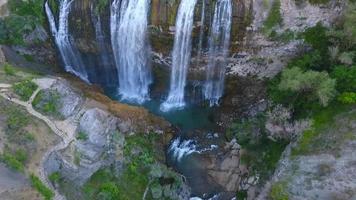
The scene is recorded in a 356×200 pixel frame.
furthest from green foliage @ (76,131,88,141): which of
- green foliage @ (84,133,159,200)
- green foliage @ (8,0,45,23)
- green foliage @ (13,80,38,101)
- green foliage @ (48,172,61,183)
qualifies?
green foliage @ (8,0,45,23)

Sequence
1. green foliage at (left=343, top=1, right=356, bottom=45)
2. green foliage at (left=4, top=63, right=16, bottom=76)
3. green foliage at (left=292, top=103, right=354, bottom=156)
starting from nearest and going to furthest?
green foliage at (left=292, top=103, right=354, bottom=156) → green foliage at (left=343, top=1, right=356, bottom=45) → green foliage at (left=4, top=63, right=16, bottom=76)

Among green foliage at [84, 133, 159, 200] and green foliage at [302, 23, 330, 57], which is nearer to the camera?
green foliage at [84, 133, 159, 200]

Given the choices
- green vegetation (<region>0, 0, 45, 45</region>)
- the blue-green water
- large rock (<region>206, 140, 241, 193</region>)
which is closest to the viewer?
large rock (<region>206, 140, 241, 193</region>)

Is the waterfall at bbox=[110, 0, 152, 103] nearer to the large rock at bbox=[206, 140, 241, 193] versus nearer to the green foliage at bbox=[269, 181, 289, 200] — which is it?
the large rock at bbox=[206, 140, 241, 193]

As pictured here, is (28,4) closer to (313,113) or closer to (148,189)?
(148,189)

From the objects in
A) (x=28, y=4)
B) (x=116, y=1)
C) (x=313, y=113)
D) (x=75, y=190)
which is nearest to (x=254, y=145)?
(x=313, y=113)

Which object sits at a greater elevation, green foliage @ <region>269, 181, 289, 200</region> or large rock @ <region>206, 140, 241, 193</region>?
green foliage @ <region>269, 181, 289, 200</region>
